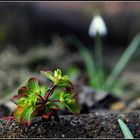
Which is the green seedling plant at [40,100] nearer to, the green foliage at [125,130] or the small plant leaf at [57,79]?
the small plant leaf at [57,79]

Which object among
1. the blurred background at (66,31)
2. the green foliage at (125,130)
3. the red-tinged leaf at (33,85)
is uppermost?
the blurred background at (66,31)

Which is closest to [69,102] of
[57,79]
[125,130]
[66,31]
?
[57,79]

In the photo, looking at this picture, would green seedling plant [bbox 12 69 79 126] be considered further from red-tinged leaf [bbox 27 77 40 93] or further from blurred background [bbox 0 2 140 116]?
blurred background [bbox 0 2 140 116]

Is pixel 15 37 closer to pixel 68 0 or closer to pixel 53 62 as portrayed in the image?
pixel 68 0

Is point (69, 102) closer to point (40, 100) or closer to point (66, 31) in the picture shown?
point (40, 100)

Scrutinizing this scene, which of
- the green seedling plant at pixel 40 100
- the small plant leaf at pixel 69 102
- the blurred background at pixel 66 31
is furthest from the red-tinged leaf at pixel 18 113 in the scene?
the blurred background at pixel 66 31

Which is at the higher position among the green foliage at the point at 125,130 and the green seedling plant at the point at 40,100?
the green seedling plant at the point at 40,100
